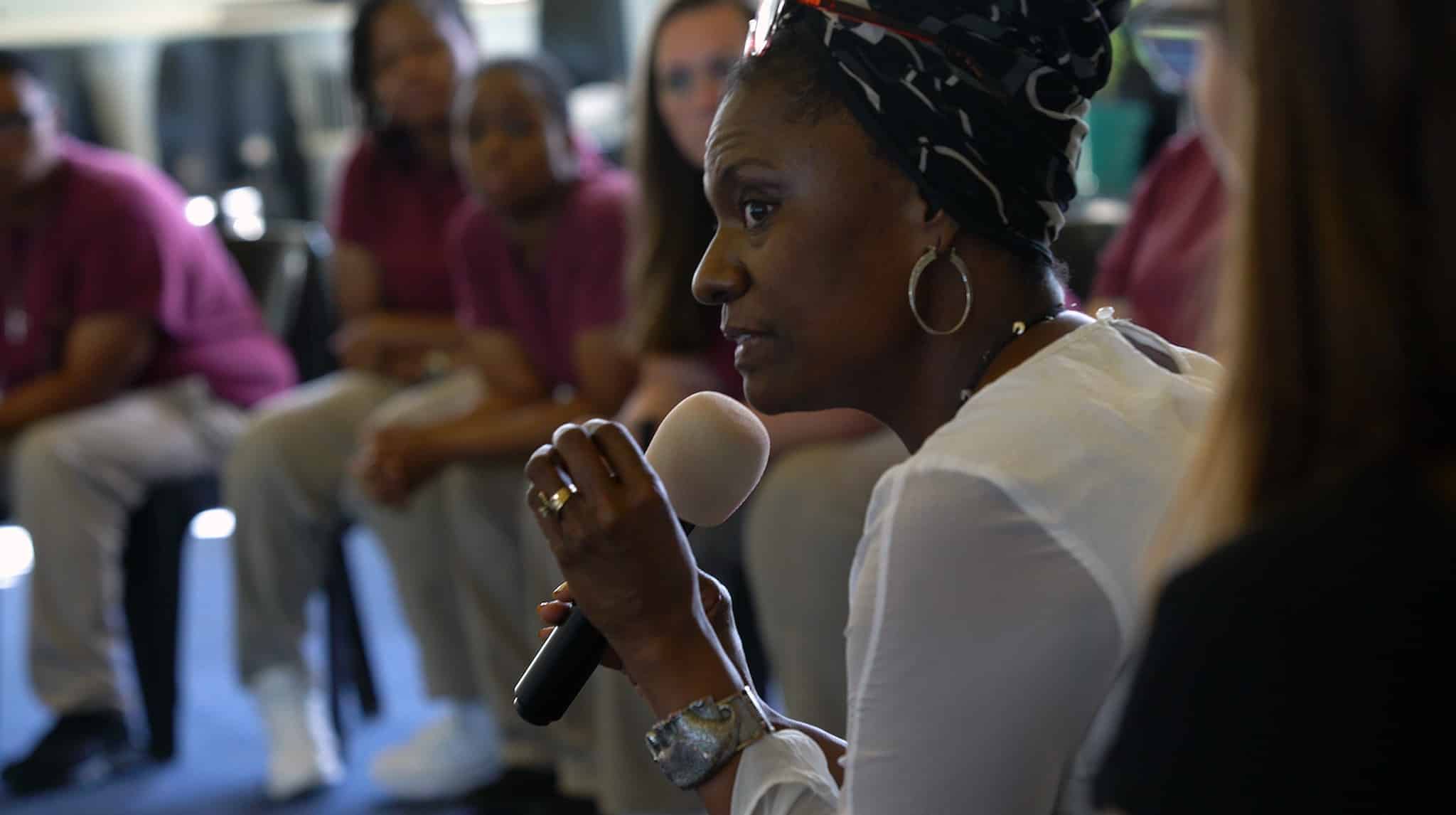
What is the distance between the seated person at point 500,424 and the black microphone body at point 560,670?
142cm

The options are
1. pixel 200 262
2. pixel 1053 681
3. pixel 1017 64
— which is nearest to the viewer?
pixel 1053 681

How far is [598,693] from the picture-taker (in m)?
2.18

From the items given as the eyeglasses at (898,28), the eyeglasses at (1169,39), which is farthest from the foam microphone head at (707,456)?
the eyeglasses at (1169,39)

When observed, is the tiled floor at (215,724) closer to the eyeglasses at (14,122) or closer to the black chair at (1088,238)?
the eyeglasses at (14,122)

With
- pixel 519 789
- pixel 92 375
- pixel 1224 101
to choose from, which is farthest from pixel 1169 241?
pixel 92 375

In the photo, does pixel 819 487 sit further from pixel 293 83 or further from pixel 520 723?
pixel 293 83

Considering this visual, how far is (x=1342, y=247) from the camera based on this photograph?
1.80 ft

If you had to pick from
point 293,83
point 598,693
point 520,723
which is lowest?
point 520,723

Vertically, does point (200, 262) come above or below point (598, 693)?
above

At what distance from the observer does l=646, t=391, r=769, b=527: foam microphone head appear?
958 mm

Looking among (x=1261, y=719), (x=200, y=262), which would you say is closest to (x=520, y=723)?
(x=200, y=262)

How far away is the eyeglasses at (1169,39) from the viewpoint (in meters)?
1.56

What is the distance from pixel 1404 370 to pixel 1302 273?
Result: 0.05 metres

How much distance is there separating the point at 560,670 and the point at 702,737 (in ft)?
0.29
